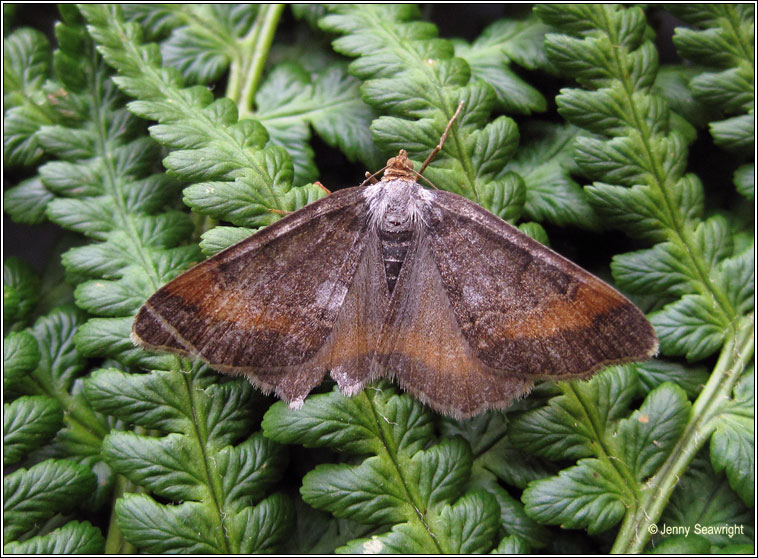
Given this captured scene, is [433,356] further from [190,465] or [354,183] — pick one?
[354,183]

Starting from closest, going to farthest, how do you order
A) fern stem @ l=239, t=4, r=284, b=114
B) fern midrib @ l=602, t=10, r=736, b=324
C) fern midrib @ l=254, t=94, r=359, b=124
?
1. fern midrib @ l=602, t=10, r=736, b=324
2. fern midrib @ l=254, t=94, r=359, b=124
3. fern stem @ l=239, t=4, r=284, b=114

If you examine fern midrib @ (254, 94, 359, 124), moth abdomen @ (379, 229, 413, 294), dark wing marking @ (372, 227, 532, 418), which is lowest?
dark wing marking @ (372, 227, 532, 418)

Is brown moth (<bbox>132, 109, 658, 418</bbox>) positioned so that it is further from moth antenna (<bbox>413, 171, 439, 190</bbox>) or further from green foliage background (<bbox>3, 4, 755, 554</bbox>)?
green foliage background (<bbox>3, 4, 755, 554</bbox>)

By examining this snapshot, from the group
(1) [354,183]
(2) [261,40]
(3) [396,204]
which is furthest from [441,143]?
(2) [261,40]

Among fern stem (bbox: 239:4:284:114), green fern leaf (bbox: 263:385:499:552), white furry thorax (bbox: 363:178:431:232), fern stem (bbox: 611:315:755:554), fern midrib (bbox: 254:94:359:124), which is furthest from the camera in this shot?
fern stem (bbox: 239:4:284:114)

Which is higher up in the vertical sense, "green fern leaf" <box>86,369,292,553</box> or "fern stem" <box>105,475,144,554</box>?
→ "green fern leaf" <box>86,369,292,553</box>

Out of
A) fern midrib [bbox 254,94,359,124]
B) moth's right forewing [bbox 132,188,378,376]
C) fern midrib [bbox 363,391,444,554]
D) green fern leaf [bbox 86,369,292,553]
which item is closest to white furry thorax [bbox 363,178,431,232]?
moth's right forewing [bbox 132,188,378,376]

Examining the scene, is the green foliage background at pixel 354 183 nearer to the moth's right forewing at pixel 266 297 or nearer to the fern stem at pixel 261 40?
the fern stem at pixel 261 40
